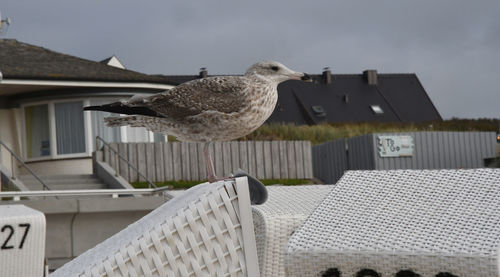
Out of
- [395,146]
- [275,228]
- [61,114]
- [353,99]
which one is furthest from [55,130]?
[353,99]

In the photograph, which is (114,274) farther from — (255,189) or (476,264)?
(476,264)

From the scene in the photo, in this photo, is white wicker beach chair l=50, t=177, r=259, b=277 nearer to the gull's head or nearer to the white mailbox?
the gull's head

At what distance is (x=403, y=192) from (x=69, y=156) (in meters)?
18.9

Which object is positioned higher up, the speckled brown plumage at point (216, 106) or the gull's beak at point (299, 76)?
the gull's beak at point (299, 76)

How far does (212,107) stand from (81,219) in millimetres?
11346

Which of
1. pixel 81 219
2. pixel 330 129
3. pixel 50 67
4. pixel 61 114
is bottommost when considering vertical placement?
pixel 81 219

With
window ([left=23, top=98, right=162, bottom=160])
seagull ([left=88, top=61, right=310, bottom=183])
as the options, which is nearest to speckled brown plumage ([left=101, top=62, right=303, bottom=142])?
seagull ([left=88, top=61, right=310, bottom=183])

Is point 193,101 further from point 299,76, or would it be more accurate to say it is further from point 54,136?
point 54,136

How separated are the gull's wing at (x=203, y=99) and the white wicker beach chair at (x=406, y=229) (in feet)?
2.09

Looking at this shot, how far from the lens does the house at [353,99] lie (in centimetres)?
4397

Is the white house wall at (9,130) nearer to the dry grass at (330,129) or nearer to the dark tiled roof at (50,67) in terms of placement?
the dark tiled roof at (50,67)

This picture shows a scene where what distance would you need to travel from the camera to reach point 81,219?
14031 millimetres

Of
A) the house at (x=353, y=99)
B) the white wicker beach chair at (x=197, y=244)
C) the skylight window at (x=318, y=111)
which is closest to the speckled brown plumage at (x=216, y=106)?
the white wicker beach chair at (x=197, y=244)

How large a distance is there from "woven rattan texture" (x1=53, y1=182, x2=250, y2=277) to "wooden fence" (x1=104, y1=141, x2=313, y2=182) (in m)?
16.7
